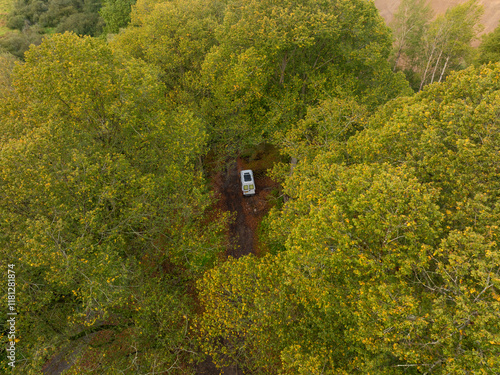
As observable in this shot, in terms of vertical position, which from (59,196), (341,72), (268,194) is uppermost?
(341,72)

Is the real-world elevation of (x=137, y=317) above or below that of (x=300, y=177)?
below

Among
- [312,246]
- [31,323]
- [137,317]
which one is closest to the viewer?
[312,246]

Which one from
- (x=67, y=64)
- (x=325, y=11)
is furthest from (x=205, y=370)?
(x=325, y=11)

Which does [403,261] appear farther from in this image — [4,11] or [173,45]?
[4,11]

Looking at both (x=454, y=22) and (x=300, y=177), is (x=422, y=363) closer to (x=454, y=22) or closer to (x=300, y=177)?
(x=300, y=177)

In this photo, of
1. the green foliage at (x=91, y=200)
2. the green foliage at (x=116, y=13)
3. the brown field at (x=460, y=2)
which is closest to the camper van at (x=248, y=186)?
the green foliage at (x=91, y=200)

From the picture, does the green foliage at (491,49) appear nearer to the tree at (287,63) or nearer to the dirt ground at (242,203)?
the tree at (287,63)

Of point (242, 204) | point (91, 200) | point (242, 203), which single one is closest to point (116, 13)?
point (242, 203)
